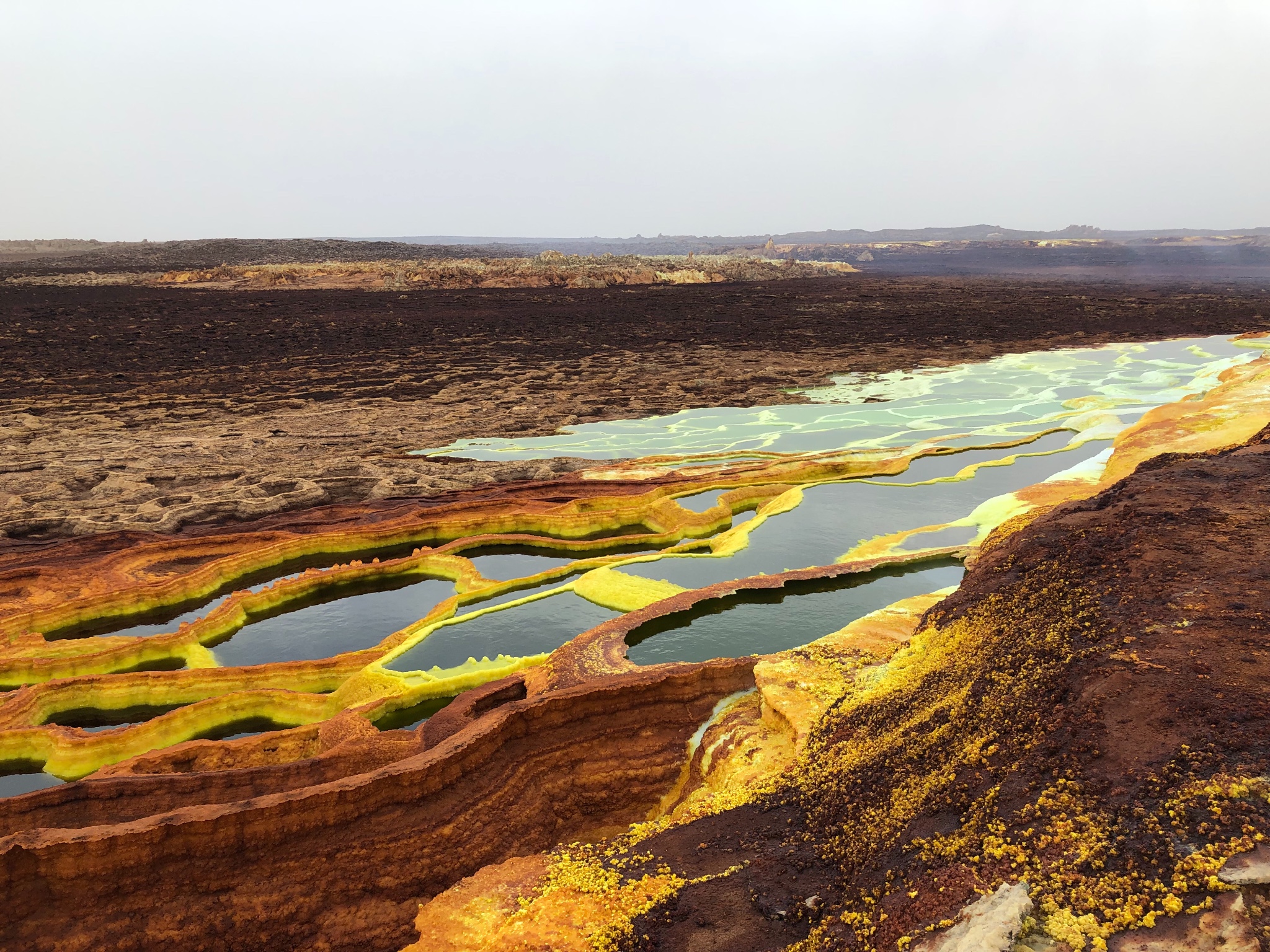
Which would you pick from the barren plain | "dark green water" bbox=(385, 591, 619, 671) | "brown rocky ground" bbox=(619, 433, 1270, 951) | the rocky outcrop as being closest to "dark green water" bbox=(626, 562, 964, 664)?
the barren plain

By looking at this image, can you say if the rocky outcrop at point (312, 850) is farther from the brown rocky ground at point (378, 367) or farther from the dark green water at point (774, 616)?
the brown rocky ground at point (378, 367)

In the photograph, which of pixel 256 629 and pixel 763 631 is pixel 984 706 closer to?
pixel 763 631

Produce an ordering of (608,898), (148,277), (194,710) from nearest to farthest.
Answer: (608,898) < (194,710) < (148,277)

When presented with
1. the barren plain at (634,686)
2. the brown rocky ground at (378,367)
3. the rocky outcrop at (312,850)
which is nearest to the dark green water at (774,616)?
the barren plain at (634,686)

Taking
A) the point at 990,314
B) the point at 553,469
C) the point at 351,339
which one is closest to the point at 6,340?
the point at 351,339

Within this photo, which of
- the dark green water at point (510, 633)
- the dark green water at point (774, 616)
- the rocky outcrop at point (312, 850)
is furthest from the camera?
the dark green water at point (510, 633)

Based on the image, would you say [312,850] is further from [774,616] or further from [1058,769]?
[774,616]

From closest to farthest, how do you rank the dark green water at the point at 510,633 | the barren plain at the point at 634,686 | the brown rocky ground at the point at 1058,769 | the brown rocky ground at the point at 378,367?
the brown rocky ground at the point at 1058,769 < the barren plain at the point at 634,686 < the dark green water at the point at 510,633 < the brown rocky ground at the point at 378,367

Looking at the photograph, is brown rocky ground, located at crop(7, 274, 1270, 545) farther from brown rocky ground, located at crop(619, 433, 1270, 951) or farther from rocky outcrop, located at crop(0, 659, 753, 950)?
brown rocky ground, located at crop(619, 433, 1270, 951)
